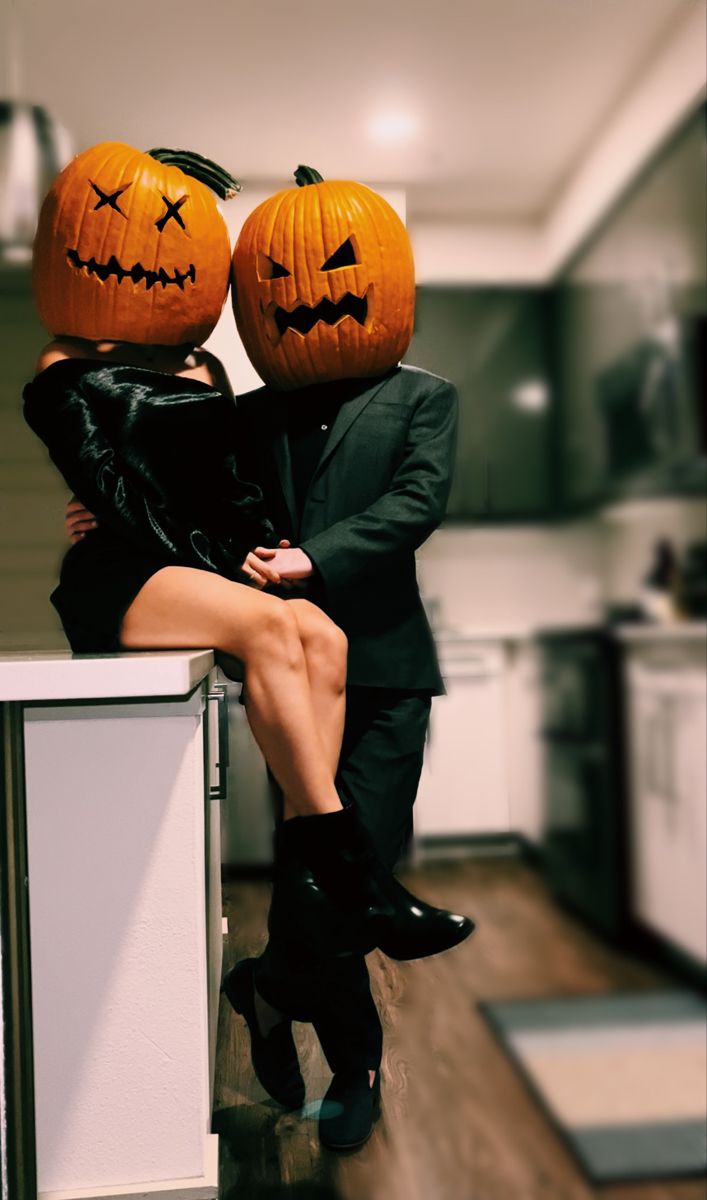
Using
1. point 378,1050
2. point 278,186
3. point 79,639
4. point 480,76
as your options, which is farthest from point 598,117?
point 378,1050

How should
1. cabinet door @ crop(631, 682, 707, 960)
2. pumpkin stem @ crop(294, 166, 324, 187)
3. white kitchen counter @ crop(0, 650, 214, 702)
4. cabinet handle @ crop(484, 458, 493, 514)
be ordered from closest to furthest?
1. white kitchen counter @ crop(0, 650, 214, 702)
2. pumpkin stem @ crop(294, 166, 324, 187)
3. cabinet handle @ crop(484, 458, 493, 514)
4. cabinet door @ crop(631, 682, 707, 960)

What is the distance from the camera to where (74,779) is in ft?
2.23

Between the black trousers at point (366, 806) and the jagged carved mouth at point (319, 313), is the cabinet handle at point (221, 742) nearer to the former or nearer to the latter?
the black trousers at point (366, 806)

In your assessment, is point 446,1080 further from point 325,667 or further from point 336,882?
point 325,667

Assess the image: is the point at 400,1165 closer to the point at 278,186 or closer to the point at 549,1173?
the point at 549,1173

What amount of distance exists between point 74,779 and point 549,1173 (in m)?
0.61

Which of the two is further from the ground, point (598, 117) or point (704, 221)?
point (598, 117)

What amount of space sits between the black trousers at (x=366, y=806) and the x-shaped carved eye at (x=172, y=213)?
51 cm

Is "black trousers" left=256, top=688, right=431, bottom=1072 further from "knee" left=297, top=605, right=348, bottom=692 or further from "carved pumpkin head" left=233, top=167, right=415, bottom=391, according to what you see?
"carved pumpkin head" left=233, top=167, right=415, bottom=391

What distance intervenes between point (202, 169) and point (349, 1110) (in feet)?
3.32

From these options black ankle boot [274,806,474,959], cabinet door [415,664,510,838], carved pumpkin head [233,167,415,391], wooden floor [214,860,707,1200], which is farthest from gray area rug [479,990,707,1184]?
carved pumpkin head [233,167,415,391]

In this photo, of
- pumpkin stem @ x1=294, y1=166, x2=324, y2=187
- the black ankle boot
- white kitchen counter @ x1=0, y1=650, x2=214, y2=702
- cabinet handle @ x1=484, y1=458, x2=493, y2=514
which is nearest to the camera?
white kitchen counter @ x1=0, y1=650, x2=214, y2=702

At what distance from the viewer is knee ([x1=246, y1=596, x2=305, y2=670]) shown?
0.77m

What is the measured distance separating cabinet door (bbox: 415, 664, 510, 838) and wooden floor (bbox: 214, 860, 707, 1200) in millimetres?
65
